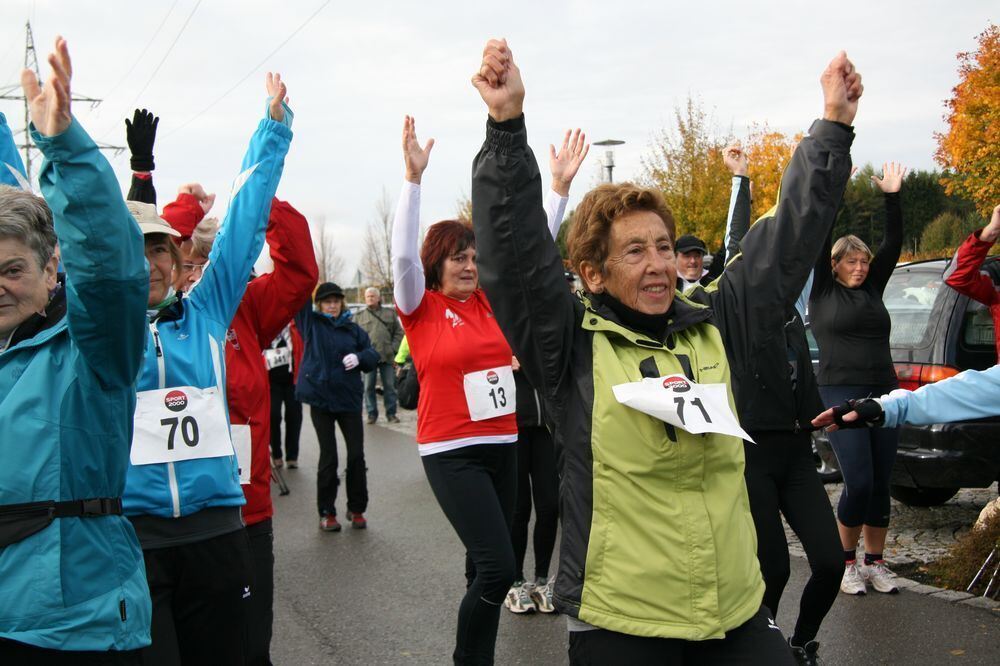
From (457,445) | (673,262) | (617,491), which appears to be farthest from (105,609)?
(457,445)

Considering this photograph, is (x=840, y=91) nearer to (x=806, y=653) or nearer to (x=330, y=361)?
(x=806, y=653)

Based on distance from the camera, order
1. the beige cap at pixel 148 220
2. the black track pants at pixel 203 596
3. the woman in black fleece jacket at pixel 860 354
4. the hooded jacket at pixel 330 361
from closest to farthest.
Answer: the black track pants at pixel 203 596
the beige cap at pixel 148 220
the woman in black fleece jacket at pixel 860 354
the hooded jacket at pixel 330 361

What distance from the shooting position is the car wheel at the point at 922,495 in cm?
732

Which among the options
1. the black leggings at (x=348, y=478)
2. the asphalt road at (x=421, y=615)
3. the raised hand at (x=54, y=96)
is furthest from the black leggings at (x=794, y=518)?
the black leggings at (x=348, y=478)

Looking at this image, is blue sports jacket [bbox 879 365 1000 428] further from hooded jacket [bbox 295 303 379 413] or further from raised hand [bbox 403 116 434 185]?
hooded jacket [bbox 295 303 379 413]

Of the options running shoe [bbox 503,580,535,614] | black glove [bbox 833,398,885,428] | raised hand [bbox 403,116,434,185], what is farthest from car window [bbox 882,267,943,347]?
raised hand [bbox 403,116,434,185]

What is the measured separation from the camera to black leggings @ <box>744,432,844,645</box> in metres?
4.10

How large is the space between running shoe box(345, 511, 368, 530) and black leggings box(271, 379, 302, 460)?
2961 millimetres

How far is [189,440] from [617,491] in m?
1.44

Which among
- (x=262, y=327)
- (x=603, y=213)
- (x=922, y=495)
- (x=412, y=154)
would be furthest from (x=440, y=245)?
(x=922, y=495)

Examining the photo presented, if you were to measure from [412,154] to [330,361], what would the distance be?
14.6 feet

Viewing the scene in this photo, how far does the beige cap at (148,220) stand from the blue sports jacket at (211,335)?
0.23 metres

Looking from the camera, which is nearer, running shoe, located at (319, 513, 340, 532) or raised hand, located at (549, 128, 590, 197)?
raised hand, located at (549, 128, 590, 197)

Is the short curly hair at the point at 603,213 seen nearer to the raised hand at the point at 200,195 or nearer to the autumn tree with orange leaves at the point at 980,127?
the raised hand at the point at 200,195
